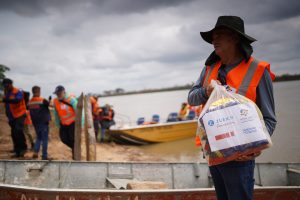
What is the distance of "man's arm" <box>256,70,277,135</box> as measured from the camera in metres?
2.07

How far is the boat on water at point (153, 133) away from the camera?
13539 mm

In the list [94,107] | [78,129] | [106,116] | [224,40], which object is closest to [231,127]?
[224,40]

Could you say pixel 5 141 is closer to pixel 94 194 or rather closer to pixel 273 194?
pixel 94 194

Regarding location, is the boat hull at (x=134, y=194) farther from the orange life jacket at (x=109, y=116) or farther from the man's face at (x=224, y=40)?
the orange life jacket at (x=109, y=116)

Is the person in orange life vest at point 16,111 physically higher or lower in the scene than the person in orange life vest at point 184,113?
lower

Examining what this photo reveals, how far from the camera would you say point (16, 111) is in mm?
8047

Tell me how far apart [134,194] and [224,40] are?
9.02 feet

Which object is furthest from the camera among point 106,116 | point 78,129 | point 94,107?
point 106,116

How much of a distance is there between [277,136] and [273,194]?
12.3 meters

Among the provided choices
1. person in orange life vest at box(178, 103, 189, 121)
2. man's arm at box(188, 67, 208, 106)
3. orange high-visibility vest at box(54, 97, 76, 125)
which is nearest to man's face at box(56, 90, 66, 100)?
orange high-visibility vest at box(54, 97, 76, 125)

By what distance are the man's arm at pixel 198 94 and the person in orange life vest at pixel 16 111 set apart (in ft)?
21.4

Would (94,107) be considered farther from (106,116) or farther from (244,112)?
(244,112)

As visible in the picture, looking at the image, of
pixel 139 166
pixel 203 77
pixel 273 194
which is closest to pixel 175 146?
pixel 139 166

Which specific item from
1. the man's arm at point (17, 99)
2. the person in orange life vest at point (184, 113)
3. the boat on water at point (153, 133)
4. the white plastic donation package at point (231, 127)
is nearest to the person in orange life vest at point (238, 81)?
the white plastic donation package at point (231, 127)
